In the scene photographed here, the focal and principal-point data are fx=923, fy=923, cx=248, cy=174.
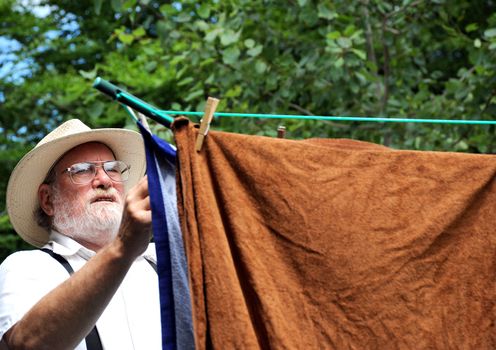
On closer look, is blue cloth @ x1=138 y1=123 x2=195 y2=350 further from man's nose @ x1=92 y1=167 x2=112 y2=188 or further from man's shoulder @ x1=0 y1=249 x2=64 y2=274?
man's nose @ x1=92 y1=167 x2=112 y2=188

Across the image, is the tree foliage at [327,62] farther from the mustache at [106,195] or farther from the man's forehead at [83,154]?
Answer: the mustache at [106,195]

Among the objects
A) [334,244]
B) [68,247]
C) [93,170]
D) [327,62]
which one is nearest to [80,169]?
[93,170]

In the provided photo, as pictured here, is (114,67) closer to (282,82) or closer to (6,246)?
(6,246)

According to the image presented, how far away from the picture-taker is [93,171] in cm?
301

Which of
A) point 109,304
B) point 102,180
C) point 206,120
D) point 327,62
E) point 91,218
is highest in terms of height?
point 327,62

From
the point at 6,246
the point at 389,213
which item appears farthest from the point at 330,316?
the point at 6,246

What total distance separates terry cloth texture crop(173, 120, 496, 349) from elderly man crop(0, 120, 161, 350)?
213 millimetres

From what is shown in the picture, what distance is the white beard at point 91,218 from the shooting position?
9.47 ft

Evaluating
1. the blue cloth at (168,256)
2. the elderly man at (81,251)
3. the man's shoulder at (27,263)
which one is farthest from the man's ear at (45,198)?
the blue cloth at (168,256)

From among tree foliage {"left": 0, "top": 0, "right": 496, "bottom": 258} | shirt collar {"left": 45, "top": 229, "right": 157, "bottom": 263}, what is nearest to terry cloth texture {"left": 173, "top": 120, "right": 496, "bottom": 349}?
shirt collar {"left": 45, "top": 229, "right": 157, "bottom": 263}

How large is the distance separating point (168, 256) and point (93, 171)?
1.01 metres

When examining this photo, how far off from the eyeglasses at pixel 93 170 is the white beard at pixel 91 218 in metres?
0.05

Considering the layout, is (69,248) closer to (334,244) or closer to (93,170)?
(93,170)

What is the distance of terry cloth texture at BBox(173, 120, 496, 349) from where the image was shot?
2.00m
